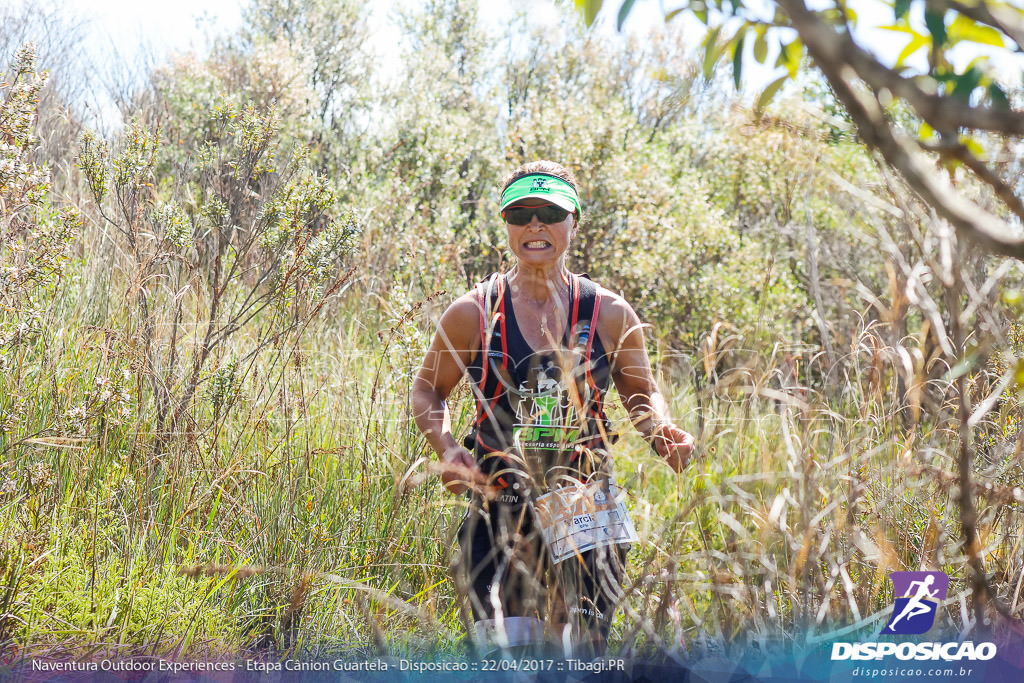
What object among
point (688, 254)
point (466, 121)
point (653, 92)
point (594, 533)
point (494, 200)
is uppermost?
point (653, 92)

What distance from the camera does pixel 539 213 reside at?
2996 millimetres

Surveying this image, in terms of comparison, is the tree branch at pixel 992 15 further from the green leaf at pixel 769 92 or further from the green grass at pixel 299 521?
the green grass at pixel 299 521

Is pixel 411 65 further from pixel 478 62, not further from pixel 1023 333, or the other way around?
pixel 1023 333

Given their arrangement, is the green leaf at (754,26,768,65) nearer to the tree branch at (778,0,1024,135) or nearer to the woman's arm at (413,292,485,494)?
the tree branch at (778,0,1024,135)

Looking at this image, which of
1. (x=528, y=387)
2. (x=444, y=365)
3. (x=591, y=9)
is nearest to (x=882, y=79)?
(x=591, y=9)

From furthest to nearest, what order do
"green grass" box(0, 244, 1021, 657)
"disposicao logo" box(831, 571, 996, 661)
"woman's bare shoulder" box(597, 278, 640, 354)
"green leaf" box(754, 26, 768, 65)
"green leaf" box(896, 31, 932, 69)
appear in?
"woman's bare shoulder" box(597, 278, 640, 354) → "green grass" box(0, 244, 1021, 657) → "disposicao logo" box(831, 571, 996, 661) → "green leaf" box(754, 26, 768, 65) → "green leaf" box(896, 31, 932, 69)

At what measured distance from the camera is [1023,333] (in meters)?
3.34

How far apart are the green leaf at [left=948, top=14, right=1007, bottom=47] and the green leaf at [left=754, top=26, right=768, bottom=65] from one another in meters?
0.23

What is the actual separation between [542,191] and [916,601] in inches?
67.3

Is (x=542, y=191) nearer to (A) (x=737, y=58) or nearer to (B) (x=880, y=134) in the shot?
(A) (x=737, y=58)

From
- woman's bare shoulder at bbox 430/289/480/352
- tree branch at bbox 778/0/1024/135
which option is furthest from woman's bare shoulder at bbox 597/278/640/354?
tree branch at bbox 778/0/1024/135

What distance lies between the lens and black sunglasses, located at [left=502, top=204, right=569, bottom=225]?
2992mm

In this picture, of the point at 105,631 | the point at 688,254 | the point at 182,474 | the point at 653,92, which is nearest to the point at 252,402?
the point at 182,474

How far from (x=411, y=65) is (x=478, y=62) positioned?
5.38ft
